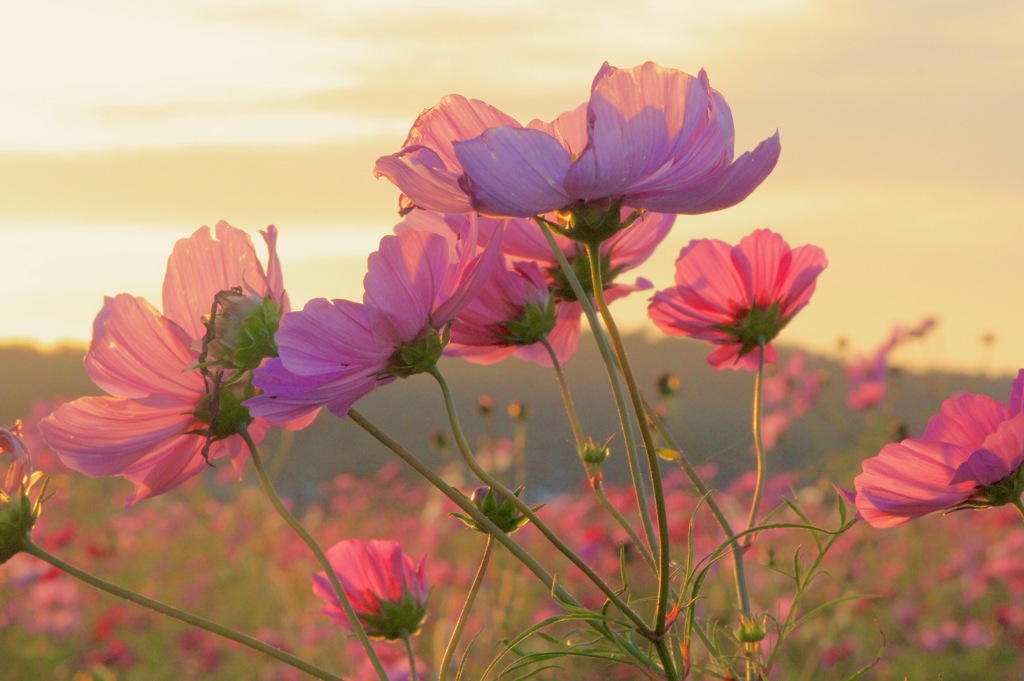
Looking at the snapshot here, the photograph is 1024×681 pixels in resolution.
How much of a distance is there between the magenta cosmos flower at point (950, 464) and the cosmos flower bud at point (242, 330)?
0.28 meters

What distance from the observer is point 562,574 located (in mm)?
3340

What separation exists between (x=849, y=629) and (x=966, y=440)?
290 centimetres

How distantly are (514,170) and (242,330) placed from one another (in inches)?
6.0

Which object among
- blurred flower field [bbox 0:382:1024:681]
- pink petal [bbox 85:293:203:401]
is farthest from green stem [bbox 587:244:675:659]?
blurred flower field [bbox 0:382:1024:681]

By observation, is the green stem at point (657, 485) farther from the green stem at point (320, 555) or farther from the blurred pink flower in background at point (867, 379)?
the blurred pink flower in background at point (867, 379)

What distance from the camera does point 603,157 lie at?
0.47 m

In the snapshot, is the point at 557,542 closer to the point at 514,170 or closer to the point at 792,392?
the point at 514,170

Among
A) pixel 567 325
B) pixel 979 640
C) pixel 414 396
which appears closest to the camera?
pixel 567 325

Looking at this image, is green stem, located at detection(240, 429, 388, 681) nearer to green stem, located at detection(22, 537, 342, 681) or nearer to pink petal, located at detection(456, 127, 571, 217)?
green stem, located at detection(22, 537, 342, 681)

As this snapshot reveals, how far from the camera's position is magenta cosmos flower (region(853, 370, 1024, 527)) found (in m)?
0.54

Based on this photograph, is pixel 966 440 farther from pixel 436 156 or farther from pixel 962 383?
pixel 962 383

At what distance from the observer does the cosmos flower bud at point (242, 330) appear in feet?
1.69

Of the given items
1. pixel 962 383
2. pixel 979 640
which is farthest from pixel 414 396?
pixel 979 640

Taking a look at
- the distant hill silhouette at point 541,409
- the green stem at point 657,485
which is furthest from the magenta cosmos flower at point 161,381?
the distant hill silhouette at point 541,409
